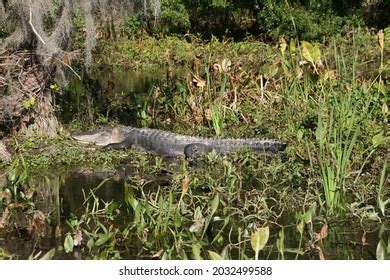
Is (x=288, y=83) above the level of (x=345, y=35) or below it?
above

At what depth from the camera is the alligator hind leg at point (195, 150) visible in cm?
773

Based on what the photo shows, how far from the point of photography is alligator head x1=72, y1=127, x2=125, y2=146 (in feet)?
26.9

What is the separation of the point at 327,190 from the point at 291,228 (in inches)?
16.7

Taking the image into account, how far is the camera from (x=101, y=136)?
8.25 m

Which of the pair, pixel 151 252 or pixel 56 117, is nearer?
pixel 151 252

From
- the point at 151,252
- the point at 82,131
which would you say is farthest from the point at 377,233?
the point at 82,131

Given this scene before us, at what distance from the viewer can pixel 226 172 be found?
6.54m

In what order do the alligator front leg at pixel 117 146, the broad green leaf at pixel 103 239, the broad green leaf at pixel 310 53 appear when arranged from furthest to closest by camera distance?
the broad green leaf at pixel 310 53
the alligator front leg at pixel 117 146
the broad green leaf at pixel 103 239

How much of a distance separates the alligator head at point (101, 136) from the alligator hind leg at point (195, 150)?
78cm

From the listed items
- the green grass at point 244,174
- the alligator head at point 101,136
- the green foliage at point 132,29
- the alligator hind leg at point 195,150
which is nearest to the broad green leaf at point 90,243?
the green grass at point 244,174

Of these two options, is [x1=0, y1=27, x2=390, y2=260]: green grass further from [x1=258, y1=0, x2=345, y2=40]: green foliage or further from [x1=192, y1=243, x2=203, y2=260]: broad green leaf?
[x1=258, y1=0, x2=345, y2=40]: green foliage

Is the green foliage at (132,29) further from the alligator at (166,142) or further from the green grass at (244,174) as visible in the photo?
the alligator at (166,142)

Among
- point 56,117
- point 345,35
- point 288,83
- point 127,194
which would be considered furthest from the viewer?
point 345,35

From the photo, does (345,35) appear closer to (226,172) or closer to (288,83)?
(288,83)
